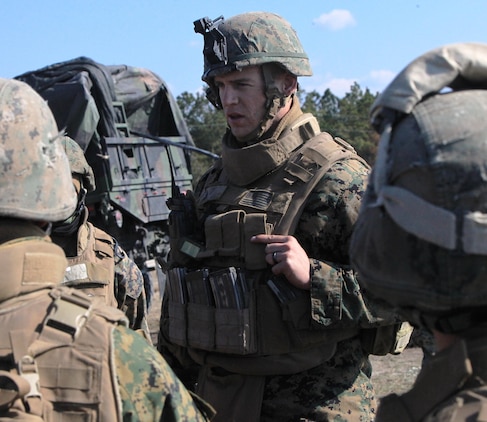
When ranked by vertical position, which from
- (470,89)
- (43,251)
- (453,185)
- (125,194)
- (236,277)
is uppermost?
(470,89)

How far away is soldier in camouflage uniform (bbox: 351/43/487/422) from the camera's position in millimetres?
1462

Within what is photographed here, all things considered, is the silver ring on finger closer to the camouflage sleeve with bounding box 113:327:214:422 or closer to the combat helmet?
the camouflage sleeve with bounding box 113:327:214:422

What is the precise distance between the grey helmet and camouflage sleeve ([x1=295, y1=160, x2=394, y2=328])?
0.50m

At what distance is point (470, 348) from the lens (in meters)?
1.51

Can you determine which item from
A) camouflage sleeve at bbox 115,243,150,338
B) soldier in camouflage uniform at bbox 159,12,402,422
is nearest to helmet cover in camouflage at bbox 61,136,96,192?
camouflage sleeve at bbox 115,243,150,338

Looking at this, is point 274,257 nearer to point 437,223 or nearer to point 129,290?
point 437,223

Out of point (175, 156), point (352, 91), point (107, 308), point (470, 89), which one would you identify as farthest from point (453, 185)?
point (352, 91)

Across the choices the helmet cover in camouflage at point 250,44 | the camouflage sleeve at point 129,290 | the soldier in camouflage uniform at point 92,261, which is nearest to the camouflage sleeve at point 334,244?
the helmet cover in camouflage at point 250,44

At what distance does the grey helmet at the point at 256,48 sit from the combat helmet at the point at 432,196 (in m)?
1.78

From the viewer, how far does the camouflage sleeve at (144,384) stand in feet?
5.97

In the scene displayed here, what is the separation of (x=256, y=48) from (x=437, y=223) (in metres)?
2.08

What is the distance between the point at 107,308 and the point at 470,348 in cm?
88

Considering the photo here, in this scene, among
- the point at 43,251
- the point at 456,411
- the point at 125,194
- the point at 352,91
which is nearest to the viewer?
the point at 456,411

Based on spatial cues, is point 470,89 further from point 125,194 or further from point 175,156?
point 175,156
